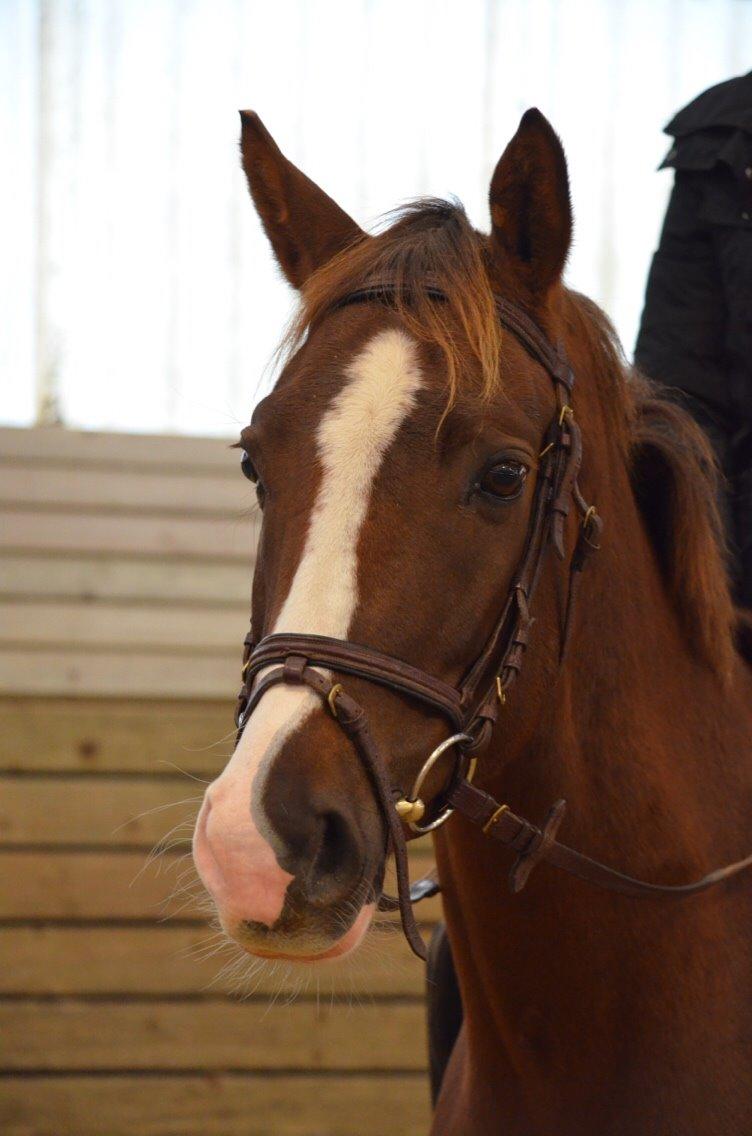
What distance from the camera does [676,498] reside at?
1.80m

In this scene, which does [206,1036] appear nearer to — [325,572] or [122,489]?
[122,489]

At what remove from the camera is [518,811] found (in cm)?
164

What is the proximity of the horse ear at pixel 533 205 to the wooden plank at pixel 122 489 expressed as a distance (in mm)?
2545

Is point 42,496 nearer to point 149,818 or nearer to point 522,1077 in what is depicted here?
point 149,818

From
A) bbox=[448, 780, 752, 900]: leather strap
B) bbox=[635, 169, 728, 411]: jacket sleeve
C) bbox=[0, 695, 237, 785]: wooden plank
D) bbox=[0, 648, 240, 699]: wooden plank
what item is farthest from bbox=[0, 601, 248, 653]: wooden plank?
bbox=[448, 780, 752, 900]: leather strap

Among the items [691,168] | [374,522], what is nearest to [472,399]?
[374,522]

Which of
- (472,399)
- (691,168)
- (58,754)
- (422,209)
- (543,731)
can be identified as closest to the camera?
(472,399)

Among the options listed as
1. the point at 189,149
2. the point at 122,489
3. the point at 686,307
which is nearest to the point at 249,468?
the point at 686,307

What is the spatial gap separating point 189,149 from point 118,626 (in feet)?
5.69

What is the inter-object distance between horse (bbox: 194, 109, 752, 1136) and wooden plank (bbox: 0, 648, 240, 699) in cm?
229

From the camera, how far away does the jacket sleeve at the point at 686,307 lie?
2.39 metres

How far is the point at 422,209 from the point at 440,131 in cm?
280

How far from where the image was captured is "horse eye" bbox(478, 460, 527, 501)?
1477 millimetres

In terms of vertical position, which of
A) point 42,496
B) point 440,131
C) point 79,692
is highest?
point 440,131
